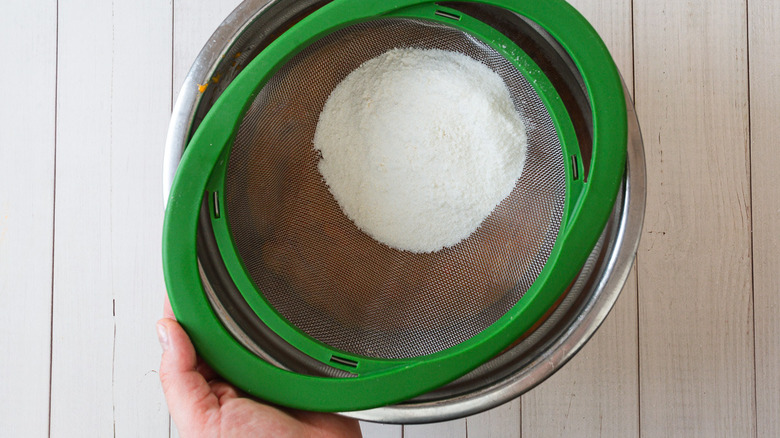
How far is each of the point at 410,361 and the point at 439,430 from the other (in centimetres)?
29

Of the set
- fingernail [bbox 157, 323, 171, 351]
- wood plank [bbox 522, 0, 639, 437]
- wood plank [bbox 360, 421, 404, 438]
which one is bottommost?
wood plank [bbox 360, 421, 404, 438]

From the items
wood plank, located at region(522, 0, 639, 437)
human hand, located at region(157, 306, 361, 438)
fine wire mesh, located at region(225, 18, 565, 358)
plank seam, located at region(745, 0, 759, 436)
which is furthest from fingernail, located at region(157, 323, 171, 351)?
plank seam, located at region(745, 0, 759, 436)

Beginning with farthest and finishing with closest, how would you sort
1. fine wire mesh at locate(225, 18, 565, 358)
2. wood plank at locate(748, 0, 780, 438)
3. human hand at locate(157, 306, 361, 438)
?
1. wood plank at locate(748, 0, 780, 438)
2. fine wire mesh at locate(225, 18, 565, 358)
3. human hand at locate(157, 306, 361, 438)

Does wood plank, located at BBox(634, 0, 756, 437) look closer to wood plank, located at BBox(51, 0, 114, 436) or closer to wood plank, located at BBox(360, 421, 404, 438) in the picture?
wood plank, located at BBox(360, 421, 404, 438)

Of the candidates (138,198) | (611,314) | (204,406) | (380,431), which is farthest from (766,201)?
(138,198)

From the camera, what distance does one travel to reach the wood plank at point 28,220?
854 mm

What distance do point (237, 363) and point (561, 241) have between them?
1.20ft

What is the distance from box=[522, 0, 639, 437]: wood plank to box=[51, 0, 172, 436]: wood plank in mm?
581

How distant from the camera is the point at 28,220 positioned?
0.86m

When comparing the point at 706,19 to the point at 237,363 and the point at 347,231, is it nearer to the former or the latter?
the point at 347,231

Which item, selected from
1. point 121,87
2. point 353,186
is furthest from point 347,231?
point 121,87

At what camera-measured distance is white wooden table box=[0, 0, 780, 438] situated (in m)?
0.81

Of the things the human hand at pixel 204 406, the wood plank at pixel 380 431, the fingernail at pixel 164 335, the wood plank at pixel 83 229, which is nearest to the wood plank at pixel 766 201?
the wood plank at pixel 380 431

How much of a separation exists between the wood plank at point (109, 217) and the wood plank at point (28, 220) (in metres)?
0.02
